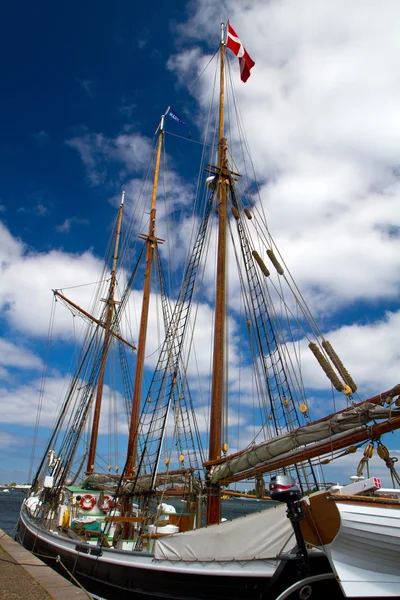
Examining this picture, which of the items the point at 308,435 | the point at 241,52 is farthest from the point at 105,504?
the point at 241,52

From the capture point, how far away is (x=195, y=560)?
27.3 ft

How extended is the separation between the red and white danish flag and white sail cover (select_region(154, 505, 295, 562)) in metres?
21.4

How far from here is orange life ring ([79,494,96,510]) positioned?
2160 cm

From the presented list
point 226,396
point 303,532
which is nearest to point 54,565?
point 226,396

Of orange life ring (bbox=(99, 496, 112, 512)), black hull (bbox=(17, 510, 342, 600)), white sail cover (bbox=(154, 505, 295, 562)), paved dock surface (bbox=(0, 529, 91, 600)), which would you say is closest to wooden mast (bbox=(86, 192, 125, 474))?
orange life ring (bbox=(99, 496, 112, 512))

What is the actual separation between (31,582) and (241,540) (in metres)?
4.64

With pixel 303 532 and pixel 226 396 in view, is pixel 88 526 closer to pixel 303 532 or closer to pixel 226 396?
pixel 226 396

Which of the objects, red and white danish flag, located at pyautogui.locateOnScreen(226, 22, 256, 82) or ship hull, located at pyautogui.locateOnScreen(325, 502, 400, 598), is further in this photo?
red and white danish flag, located at pyautogui.locateOnScreen(226, 22, 256, 82)

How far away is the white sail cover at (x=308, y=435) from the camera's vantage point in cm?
902

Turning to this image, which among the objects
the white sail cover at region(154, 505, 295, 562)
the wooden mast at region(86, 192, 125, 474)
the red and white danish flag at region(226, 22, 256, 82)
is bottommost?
the white sail cover at region(154, 505, 295, 562)

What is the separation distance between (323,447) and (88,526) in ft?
43.0

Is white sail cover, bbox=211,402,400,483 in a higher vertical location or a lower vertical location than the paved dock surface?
higher

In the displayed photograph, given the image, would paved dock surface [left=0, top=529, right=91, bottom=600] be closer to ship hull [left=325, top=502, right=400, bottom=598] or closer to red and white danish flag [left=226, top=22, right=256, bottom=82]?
ship hull [left=325, top=502, right=400, bottom=598]

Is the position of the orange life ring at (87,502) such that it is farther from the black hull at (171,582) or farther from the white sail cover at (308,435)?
the white sail cover at (308,435)
